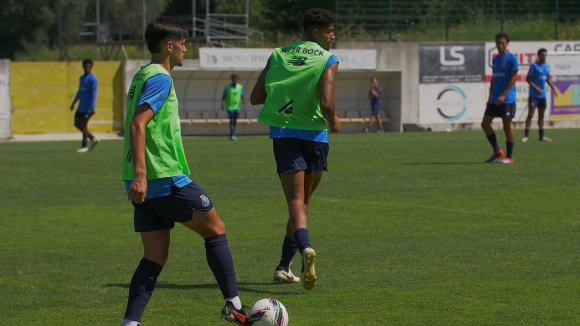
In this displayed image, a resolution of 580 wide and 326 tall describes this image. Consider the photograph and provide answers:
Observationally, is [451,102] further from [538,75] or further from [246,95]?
[538,75]

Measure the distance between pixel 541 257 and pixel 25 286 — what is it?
418cm

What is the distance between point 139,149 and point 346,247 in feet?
13.4

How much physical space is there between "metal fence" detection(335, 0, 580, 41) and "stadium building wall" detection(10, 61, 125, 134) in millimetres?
10960

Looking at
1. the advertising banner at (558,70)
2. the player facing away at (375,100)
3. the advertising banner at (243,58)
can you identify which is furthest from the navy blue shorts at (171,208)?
the advertising banner at (558,70)

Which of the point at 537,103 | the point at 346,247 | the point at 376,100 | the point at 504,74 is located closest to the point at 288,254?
the point at 346,247

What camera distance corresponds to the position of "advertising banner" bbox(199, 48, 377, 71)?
36688mm

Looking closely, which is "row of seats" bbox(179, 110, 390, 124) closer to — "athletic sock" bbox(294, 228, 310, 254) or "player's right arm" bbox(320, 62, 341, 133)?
"player's right arm" bbox(320, 62, 341, 133)

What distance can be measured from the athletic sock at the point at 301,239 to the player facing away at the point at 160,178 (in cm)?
98

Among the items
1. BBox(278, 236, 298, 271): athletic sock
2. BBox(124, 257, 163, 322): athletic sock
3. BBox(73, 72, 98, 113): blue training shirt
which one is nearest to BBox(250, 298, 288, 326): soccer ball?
BBox(124, 257, 163, 322): athletic sock

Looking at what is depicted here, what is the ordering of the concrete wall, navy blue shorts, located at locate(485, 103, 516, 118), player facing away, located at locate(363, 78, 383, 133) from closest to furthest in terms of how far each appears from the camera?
navy blue shorts, located at locate(485, 103, 516, 118)
player facing away, located at locate(363, 78, 383, 133)
the concrete wall

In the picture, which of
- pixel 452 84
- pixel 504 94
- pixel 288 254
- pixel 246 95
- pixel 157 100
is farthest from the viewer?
pixel 246 95

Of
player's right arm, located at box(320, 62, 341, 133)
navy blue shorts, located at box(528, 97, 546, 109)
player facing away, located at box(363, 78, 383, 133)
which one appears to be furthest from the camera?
player facing away, located at box(363, 78, 383, 133)

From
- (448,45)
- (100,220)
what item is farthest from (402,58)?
(100,220)

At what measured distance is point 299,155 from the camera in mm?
7121
